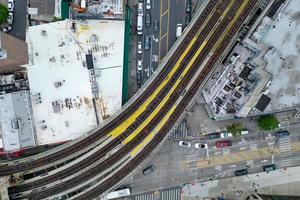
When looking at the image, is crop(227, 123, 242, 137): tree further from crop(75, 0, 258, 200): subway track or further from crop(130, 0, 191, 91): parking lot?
crop(130, 0, 191, 91): parking lot

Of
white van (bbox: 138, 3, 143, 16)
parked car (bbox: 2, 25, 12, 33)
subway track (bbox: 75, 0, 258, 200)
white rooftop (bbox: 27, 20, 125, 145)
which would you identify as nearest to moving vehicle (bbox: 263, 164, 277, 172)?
subway track (bbox: 75, 0, 258, 200)

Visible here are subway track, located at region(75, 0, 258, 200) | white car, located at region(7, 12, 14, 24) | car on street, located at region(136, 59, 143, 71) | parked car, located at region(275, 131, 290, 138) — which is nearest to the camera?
subway track, located at region(75, 0, 258, 200)

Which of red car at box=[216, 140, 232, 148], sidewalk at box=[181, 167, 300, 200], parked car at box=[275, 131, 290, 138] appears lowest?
sidewalk at box=[181, 167, 300, 200]

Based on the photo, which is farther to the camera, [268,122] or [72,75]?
[268,122]

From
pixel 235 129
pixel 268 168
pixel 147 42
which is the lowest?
pixel 268 168

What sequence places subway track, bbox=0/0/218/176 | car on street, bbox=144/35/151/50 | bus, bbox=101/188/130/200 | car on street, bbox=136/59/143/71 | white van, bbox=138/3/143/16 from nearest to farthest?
subway track, bbox=0/0/218/176 < bus, bbox=101/188/130/200 < white van, bbox=138/3/143/16 < car on street, bbox=136/59/143/71 < car on street, bbox=144/35/151/50

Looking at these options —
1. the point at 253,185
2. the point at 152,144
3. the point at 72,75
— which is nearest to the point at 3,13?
the point at 72,75

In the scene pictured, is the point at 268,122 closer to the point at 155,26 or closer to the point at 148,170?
the point at 148,170

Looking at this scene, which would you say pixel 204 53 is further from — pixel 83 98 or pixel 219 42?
pixel 83 98
